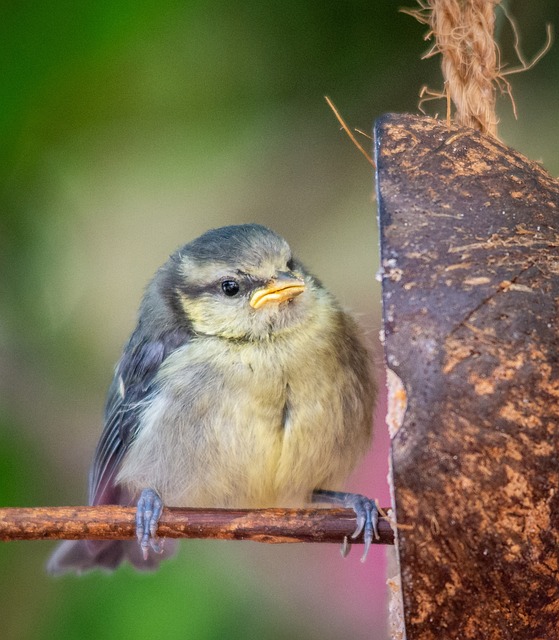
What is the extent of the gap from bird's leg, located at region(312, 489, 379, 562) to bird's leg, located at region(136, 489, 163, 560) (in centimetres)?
30

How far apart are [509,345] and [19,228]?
4.18 feet

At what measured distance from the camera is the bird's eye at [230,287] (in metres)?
1.74

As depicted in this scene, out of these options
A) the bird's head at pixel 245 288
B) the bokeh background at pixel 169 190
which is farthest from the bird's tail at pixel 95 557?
the bird's head at pixel 245 288

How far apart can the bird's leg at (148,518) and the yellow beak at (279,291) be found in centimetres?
37

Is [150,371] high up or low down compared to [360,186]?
down

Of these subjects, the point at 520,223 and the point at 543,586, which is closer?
the point at 543,586

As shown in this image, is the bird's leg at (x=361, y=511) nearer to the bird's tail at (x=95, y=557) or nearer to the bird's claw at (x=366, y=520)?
the bird's claw at (x=366, y=520)

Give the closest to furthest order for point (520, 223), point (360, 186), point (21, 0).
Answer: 1. point (520, 223)
2. point (21, 0)
3. point (360, 186)

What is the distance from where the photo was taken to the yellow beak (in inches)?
66.1

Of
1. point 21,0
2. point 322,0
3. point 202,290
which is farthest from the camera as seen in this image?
point 322,0

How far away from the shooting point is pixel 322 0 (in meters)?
2.06

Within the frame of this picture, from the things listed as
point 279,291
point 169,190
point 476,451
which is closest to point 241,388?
point 279,291

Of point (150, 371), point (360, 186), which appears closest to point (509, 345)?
point (150, 371)

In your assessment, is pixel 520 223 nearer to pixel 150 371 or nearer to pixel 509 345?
pixel 509 345
